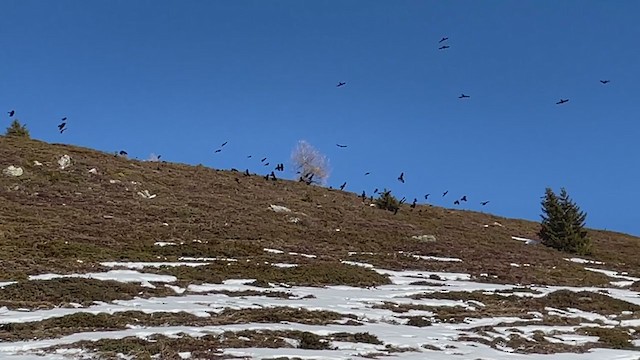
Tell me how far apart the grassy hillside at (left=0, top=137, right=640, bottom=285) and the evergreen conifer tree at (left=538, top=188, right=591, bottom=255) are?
2165mm

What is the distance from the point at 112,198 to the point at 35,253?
1817 cm

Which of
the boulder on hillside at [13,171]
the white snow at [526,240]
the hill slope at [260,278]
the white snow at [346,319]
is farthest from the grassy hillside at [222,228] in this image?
the white snow at [346,319]

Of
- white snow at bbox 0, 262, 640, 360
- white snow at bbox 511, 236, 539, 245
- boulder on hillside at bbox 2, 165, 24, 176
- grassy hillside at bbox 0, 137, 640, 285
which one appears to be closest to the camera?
white snow at bbox 0, 262, 640, 360

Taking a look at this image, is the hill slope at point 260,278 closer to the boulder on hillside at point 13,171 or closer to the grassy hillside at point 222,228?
the grassy hillside at point 222,228

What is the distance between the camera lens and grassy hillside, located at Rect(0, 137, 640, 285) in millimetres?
27616

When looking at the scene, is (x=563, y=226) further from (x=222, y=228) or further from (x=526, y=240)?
(x=222, y=228)

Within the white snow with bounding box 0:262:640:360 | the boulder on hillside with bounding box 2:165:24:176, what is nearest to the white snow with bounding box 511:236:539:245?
the white snow with bounding box 0:262:640:360

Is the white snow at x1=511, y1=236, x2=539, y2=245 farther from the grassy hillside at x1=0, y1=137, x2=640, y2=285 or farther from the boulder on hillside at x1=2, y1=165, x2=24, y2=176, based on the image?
the boulder on hillside at x1=2, y1=165, x2=24, y2=176

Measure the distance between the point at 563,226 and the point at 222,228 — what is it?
1205 inches

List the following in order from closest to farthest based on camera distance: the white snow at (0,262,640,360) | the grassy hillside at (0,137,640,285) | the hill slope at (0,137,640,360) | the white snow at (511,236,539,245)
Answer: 1. the white snow at (0,262,640,360)
2. the hill slope at (0,137,640,360)
3. the grassy hillside at (0,137,640,285)
4. the white snow at (511,236,539,245)

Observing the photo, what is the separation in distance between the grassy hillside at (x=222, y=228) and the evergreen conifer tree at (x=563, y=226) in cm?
216

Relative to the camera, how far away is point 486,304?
24.4 m

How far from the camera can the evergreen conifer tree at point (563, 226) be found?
51062 millimetres

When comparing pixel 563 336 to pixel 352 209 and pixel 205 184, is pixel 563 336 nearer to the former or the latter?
pixel 352 209
